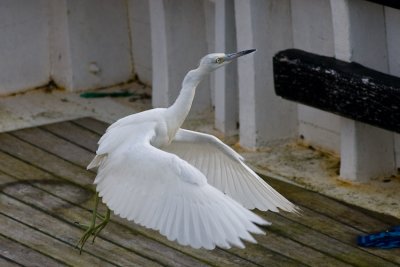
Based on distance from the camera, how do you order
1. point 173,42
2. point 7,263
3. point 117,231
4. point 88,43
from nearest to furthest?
point 7,263, point 117,231, point 173,42, point 88,43

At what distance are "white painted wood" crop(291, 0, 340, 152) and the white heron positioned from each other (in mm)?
2078

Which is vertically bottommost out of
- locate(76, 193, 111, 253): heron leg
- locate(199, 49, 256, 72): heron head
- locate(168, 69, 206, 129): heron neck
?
locate(76, 193, 111, 253): heron leg

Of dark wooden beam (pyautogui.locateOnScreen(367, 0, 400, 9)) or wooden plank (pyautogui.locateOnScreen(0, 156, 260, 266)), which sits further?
dark wooden beam (pyautogui.locateOnScreen(367, 0, 400, 9))

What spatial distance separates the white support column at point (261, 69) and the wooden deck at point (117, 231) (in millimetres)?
664

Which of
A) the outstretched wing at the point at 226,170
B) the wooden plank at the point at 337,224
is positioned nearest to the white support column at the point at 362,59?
the wooden plank at the point at 337,224

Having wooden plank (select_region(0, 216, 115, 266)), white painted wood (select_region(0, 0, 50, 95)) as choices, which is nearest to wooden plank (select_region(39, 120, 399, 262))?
wooden plank (select_region(0, 216, 115, 266))

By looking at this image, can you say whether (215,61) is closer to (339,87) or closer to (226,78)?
(339,87)

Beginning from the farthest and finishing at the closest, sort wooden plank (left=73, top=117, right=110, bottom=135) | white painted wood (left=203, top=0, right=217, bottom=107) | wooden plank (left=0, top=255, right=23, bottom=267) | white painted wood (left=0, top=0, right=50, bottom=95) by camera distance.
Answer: white painted wood (left=0, top=0, right=50, bottom=95) < white painted wood (left=203, top=0, right=217, bottom=107) < wooden plank (left=73, top=117, right=110, bottom=135) < wooden plank (left=0, top=255, right=23, bottom=267)

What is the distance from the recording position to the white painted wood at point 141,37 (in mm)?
11875

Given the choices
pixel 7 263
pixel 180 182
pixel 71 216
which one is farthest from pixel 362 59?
pixel 7 263

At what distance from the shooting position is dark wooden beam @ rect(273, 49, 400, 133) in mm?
9062

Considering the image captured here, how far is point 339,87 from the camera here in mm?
9375

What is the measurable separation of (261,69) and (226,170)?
214cm

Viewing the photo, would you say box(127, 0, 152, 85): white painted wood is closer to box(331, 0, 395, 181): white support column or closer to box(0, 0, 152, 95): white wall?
box(0, 0, 152, 95): white wall
